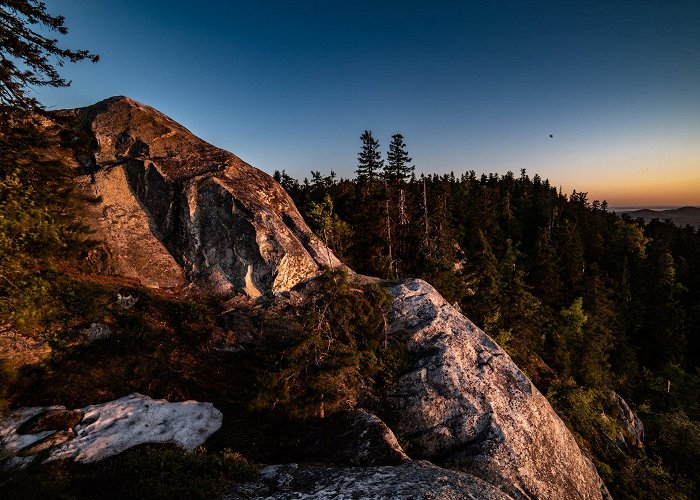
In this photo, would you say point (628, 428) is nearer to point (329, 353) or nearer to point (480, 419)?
point (480, 419)

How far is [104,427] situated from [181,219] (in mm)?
9982

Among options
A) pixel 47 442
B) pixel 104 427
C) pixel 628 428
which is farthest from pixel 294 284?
pixel 628 428

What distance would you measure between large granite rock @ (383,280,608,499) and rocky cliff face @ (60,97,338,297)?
685cm

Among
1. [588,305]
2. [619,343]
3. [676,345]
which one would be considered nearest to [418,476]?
[588,305]

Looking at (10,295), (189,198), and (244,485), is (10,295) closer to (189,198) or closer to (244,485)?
(244,485)

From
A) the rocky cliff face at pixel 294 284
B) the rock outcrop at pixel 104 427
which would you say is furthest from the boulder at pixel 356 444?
the rock outcrop at pixel 104 427

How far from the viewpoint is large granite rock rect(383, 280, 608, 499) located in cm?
1009

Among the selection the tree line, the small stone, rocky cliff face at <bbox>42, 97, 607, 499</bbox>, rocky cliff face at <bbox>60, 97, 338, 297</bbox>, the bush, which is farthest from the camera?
the tree line

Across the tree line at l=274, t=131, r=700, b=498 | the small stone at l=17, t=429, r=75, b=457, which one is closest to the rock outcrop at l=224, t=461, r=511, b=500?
the small stone at l=17, t=429, r=75, b=457

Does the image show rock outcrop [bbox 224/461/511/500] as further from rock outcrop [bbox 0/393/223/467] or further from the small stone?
the small stone

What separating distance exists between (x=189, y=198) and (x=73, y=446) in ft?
36.7

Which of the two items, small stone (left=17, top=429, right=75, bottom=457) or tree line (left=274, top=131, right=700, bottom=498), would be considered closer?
small stone (left=17, top=429, right=75, bottom=457)

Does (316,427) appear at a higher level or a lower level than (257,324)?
lower

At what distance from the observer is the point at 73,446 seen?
7.37m
